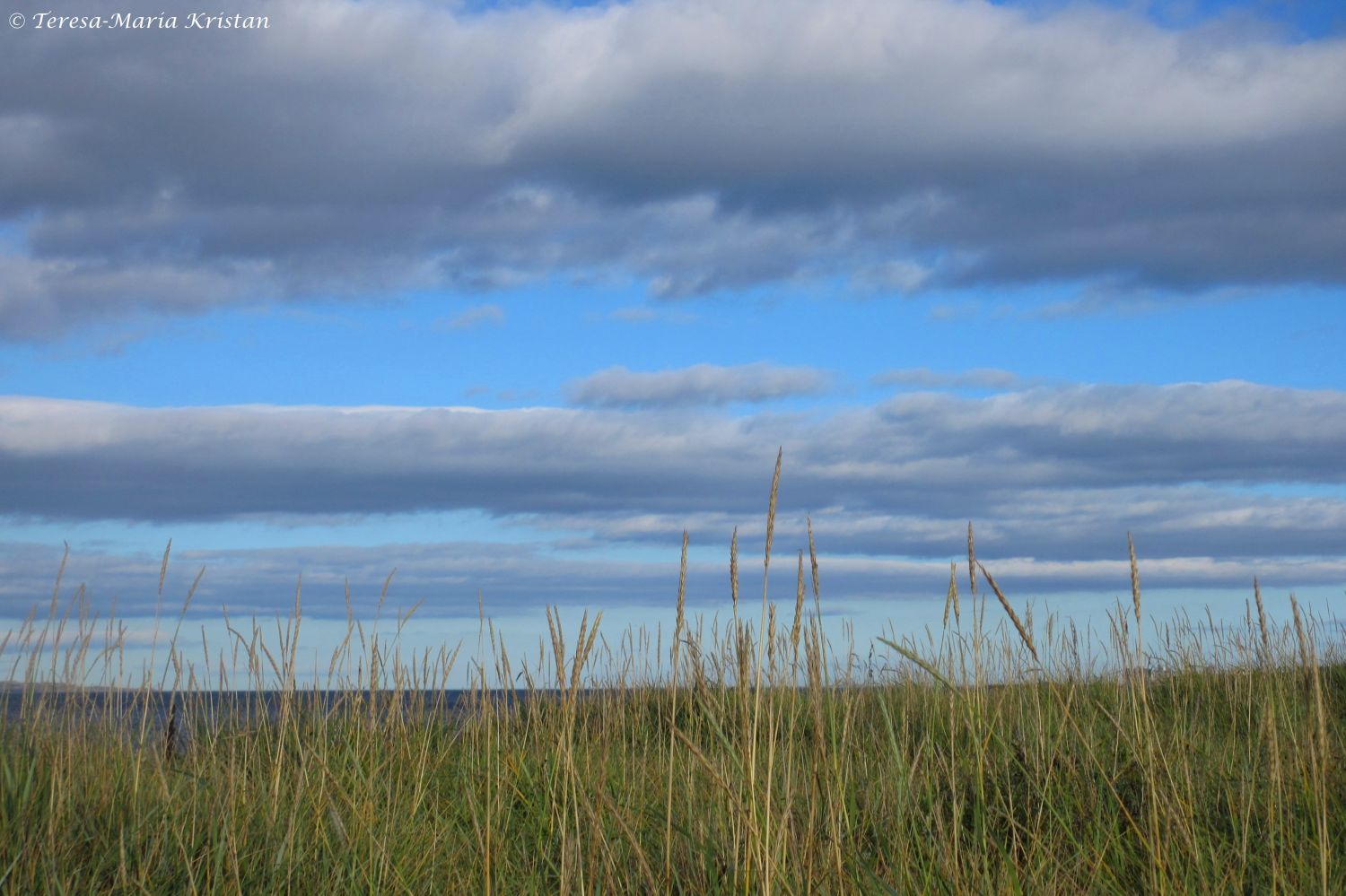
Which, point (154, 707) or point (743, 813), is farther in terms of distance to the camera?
point (154, 707)

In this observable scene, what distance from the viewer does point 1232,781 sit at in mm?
3566

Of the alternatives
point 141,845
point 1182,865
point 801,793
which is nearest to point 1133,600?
point 1182,865

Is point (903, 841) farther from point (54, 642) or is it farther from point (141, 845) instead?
point (54, 642)

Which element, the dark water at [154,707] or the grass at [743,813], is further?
the dark water at [154,707]

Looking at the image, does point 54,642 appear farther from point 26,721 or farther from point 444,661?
point 444,661

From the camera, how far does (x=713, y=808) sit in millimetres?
3229

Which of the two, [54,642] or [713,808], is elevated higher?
[54,642]

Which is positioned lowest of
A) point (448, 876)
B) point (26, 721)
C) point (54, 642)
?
point (448, 876)

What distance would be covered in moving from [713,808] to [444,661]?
2.48 metres

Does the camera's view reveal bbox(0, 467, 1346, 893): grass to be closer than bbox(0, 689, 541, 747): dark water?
Yes

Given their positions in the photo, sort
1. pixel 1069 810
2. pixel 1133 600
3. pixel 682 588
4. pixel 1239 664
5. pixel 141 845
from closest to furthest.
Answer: pixel 682 588 < pixel 1133 600 < pixel 141 845 < pixel 1069 810 < pixel 1239 664

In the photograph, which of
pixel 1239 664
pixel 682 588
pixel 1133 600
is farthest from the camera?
pixel 1239 664

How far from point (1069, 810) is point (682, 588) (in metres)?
1.91

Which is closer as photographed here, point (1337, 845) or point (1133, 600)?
point (1133, 600)
